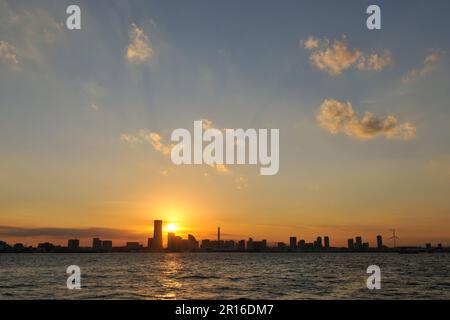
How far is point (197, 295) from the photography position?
156 feet
